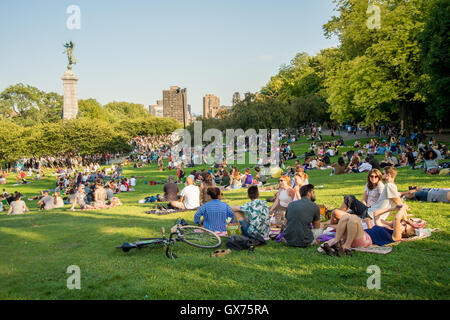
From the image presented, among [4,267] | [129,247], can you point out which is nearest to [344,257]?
[129,247]

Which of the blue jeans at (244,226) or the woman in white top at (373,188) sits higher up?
the woman in white top at (373,188)

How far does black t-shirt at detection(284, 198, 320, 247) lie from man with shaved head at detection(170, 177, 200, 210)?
526cm

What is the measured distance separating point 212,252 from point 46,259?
128 inches

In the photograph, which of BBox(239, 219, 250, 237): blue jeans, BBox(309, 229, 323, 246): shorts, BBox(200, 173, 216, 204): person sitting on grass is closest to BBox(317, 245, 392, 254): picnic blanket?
BBox(309, 229, 323, 246): shorts

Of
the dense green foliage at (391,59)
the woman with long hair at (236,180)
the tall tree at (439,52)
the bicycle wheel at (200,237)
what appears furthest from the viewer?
the dense green foliage at (391,59)

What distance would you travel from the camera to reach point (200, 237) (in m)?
6.92

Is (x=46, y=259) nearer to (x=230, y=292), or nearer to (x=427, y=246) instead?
(x=230, y=292)

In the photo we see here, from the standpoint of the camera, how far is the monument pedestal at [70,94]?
57.6 m

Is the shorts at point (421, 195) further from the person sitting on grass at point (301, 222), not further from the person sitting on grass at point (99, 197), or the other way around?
the person sitting on grass at point (99, 197)

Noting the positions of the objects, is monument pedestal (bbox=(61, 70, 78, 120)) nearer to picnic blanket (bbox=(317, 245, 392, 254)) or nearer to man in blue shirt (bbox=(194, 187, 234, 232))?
man in blue shirt (bbox=(194, 187, 234, 232))

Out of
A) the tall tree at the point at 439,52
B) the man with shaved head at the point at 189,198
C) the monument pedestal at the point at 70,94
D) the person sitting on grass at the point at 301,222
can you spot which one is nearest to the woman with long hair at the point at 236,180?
the man with shaved head at the point at 189,198

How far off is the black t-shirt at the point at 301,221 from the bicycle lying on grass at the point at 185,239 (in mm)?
1466

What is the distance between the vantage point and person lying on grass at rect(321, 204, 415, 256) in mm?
5918

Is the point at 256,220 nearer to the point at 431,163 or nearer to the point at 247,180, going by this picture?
the point at 247,180
